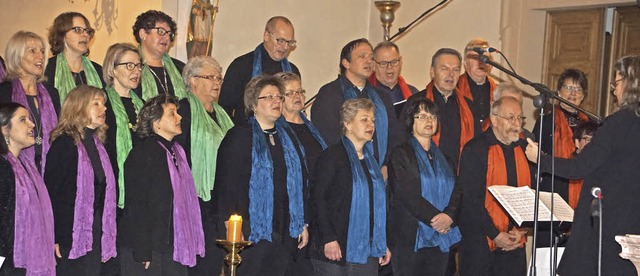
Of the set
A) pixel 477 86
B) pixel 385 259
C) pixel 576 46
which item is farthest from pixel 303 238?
pixel 576 46

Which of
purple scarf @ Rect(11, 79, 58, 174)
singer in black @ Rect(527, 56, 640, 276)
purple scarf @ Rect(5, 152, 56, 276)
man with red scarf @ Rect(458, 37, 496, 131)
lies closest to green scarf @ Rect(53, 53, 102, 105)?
purple scarf @ Rect(11, 79, 58, 174)

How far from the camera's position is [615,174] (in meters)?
4.50

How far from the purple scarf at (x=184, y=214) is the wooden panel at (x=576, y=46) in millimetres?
4414

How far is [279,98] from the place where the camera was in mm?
5617

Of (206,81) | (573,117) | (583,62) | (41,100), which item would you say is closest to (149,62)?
(206,81)

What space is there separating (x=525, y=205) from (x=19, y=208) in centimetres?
264

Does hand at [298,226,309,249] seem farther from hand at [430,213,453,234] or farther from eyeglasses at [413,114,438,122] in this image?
eyeglasses at [413,114,438,122]

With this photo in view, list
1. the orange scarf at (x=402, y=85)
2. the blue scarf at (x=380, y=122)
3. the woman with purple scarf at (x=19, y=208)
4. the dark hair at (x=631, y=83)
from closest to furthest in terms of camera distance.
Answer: the dark hair at (x=631, y=83) → the woman with purple scarf at (x=19, y=208) → the blue scarf at (x=380, y=122) → the orange scarf at (x=402, y=85)

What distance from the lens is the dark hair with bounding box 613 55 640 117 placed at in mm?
4441

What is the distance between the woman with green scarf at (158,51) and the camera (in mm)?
5879

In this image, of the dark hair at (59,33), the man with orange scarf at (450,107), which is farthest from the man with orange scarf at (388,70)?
the dark hair at (59,33)

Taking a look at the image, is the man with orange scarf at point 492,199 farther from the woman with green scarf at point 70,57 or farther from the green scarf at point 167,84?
the woman with green scarf at point 70,57

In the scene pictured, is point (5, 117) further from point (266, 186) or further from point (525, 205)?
point (525, 205)

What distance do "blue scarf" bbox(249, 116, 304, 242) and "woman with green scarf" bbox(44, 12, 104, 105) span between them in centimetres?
100
